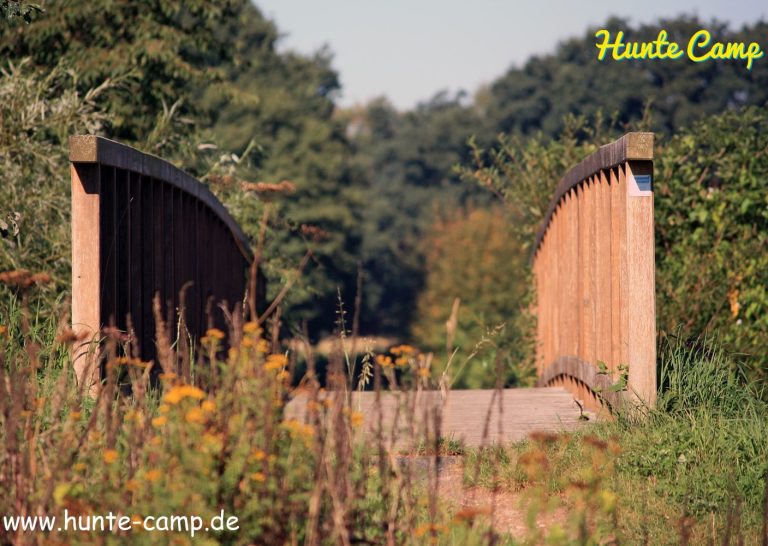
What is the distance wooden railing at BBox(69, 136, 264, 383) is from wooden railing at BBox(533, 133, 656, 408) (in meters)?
2.10

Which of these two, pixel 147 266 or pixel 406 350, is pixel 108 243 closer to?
pixel 147 266

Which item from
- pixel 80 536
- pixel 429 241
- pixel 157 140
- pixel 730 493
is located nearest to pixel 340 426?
pixel 80 536

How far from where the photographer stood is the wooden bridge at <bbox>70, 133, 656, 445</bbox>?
5234mm

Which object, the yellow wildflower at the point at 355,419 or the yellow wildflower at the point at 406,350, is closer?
the yellow wildflower at the point at 355,419

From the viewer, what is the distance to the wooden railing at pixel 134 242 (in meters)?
5.21

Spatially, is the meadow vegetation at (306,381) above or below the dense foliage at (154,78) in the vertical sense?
below

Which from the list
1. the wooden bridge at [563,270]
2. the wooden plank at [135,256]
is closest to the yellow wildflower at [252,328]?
the wooden bridge at [563,270]

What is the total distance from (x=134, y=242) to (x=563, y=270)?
12.3ft

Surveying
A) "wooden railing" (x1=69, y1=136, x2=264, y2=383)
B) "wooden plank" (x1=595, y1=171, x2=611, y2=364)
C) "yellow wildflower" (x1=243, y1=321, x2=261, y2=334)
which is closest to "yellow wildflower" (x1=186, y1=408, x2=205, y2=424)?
"yellow wildflower" (x1=243, y1=321, x2=261, y2=334)

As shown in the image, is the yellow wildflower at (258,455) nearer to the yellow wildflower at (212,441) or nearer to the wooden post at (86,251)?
the yellow wildflower at (212,441)

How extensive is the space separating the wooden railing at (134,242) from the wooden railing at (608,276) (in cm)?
210

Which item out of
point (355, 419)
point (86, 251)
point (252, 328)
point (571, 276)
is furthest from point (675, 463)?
point (571, 276)

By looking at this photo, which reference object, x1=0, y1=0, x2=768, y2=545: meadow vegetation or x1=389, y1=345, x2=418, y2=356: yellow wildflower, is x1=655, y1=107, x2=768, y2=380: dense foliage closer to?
x1=0, y1=0, x2=768, y2=545: meadow vegetation

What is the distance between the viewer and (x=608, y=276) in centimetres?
618
